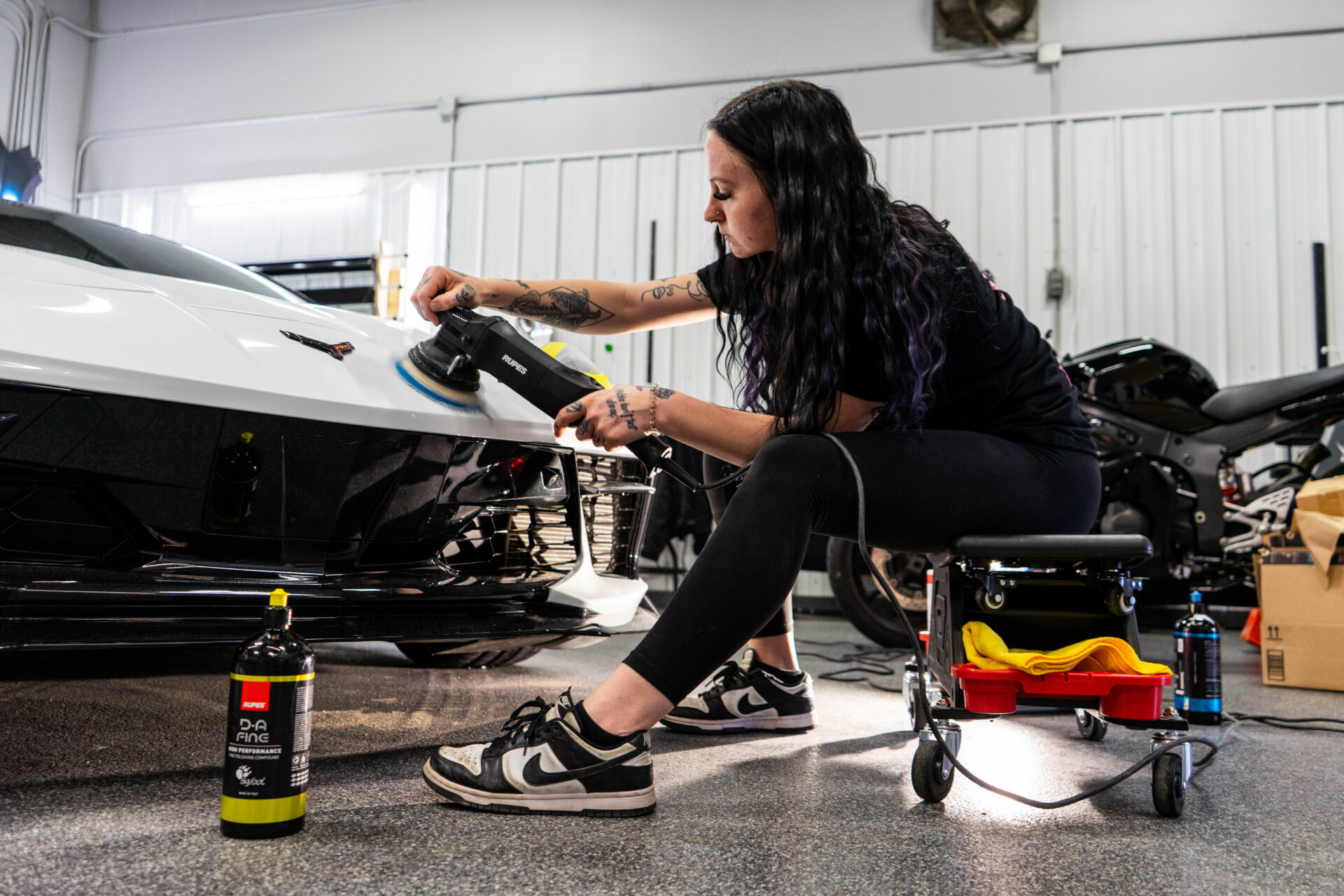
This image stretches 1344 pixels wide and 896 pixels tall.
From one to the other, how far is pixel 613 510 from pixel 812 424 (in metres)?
0.75

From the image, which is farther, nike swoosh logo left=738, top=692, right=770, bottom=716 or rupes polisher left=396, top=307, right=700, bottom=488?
nike swoosh logo left=738, top=692, right=770, bottom=716

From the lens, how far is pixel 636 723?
3.55 feet

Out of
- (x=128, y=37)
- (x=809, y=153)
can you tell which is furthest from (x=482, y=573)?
(x=128, y=37)

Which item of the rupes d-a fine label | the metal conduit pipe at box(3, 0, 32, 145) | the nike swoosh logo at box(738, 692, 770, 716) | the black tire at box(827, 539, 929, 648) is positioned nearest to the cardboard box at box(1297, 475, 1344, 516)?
the black tire at box(827, 539, 929, 648)

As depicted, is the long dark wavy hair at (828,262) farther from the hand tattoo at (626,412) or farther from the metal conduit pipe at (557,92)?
the metal conduit pipe at (557,92)

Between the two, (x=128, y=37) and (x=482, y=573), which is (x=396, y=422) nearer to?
(x=482, y=573)

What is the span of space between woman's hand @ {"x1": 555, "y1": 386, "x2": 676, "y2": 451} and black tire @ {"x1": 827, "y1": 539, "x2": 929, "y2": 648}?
1779 millimetres

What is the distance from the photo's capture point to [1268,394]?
2.83 m

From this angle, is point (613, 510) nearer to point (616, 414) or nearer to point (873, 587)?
point (616, 414)

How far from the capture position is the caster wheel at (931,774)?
117 cm

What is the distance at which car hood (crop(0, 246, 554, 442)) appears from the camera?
1.06m

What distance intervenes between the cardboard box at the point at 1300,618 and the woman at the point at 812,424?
4.95ft

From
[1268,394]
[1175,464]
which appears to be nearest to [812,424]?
[1175,464]

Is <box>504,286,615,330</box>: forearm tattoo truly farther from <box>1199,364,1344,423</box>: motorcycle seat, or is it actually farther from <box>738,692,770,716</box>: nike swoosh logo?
<box>1199,364,1344,423</box>: motorcycle seat
